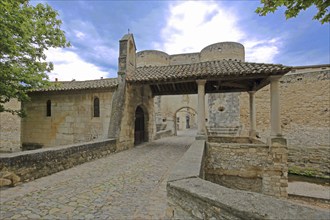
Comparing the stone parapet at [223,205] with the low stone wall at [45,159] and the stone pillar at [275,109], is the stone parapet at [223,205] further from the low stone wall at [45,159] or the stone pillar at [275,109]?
the stone pillar at [275,109]

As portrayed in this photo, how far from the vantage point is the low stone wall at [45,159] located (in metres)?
4.14

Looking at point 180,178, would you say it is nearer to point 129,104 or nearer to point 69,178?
point 69,178

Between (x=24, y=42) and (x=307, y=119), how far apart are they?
59.1ft

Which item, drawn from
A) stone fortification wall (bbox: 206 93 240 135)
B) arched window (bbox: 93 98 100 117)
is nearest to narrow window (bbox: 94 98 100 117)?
arched window (bbox: 93 98 100 117)

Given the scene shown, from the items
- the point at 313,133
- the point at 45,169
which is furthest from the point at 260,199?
the point at 313,133

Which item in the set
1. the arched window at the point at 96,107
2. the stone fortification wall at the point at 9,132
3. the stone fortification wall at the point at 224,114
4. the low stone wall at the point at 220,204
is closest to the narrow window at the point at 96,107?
the arched window at the point at 96,107

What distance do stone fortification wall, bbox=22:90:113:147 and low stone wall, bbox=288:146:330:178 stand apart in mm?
13834

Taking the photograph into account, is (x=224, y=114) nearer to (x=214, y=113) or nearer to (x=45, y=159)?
(x=214, y=113)

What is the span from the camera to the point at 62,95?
→ 34.7 ft

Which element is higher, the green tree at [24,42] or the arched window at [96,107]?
the green tree at [24,42]

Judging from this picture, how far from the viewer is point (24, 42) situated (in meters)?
6.66

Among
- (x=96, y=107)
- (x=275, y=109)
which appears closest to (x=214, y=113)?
(x=275, y=109)

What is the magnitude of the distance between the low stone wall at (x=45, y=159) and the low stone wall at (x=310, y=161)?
1425 cm

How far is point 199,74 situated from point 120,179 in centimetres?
511
